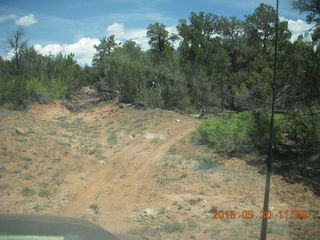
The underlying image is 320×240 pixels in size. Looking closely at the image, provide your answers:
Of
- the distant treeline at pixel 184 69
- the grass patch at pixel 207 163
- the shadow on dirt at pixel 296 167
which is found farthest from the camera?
the distant treeline at pixel 184 69

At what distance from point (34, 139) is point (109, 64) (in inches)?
672

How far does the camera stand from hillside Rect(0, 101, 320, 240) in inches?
233

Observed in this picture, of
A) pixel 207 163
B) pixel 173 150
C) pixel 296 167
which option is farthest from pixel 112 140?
pixel 296 167

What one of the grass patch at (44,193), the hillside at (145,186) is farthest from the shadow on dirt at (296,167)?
the grass patch at (44,193)

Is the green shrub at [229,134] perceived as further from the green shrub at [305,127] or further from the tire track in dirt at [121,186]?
the tire track in dirt at [121,186]

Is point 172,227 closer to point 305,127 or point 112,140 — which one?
point 305,127

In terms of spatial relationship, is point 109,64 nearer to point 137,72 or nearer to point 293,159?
Result: point 137,72

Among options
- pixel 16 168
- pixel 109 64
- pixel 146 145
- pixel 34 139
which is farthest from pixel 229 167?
pixel 109 64
